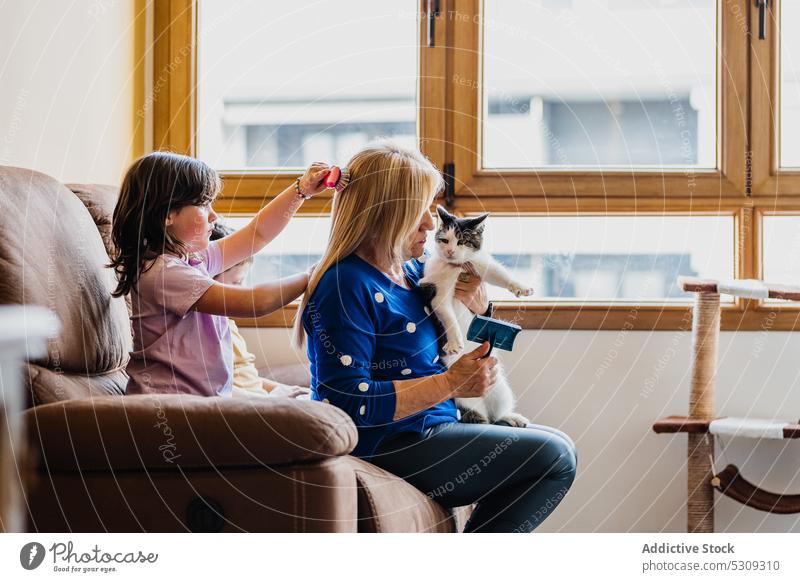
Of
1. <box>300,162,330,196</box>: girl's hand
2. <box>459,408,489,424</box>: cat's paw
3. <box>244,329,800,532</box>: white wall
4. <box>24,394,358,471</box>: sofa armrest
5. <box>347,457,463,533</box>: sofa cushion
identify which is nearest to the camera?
<box>24,394,358,471</box>: sofa armrest

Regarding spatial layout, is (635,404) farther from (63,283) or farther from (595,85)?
(63,283)

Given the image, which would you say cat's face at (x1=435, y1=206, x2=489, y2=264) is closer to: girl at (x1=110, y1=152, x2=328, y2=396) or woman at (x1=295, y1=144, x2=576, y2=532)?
woman at (x1=295, y1=144, x2=576, y2=532)

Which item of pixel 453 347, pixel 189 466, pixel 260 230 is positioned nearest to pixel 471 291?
pixel 453 347

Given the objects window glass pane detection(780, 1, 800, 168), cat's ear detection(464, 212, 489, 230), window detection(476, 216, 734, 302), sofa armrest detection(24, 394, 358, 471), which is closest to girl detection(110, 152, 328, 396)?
sofa armrest detection(24, 394, 358, 471)

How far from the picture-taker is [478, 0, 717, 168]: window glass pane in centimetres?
279

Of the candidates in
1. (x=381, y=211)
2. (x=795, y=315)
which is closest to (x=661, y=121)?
(x=795, y=315)

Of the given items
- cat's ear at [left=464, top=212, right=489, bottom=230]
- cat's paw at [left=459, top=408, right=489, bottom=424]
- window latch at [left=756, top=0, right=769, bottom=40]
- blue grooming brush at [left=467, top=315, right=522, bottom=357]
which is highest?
window latch at [left=756, top=0, right=769, bottom=40]

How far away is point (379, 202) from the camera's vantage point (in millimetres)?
1774

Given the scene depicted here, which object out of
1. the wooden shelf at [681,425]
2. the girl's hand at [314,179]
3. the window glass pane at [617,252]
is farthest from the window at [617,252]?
the girl's hand at [314,179]

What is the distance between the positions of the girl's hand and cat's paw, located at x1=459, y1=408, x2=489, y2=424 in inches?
24.1

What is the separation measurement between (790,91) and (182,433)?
7.50ft

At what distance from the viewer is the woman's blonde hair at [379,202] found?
→ 5.82 feet

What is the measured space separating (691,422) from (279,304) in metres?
1.38

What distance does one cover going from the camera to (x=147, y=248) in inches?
69.6
